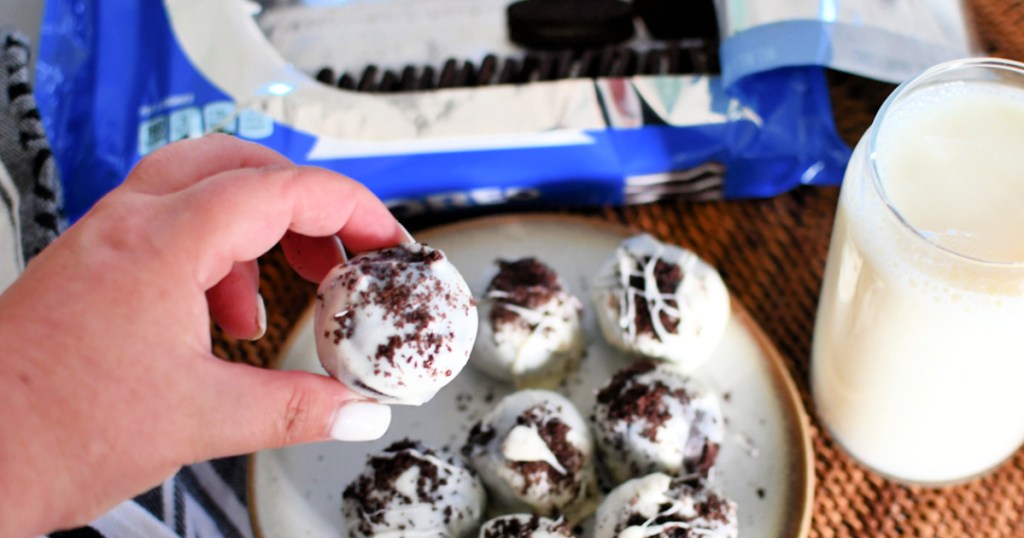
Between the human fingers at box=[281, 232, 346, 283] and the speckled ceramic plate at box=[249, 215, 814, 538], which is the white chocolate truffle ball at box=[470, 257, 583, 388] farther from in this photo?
the human fingers at box=[281, 232, 346, 283]

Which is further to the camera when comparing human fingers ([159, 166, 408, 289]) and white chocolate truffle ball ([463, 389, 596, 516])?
white chocolate truffle ball ([463, 389, 596, 516])

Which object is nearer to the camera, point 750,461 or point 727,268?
point 750,461

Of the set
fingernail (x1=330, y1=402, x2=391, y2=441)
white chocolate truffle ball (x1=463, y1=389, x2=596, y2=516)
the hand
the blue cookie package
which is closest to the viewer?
the hand

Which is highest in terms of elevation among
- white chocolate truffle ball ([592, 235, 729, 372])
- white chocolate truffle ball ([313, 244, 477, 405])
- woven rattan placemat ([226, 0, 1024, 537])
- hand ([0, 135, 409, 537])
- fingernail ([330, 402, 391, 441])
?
hand ([0, 135, 409, 537])

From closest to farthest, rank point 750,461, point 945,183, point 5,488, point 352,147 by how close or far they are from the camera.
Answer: point 5,488
point 945,183
point 750,461
point 352,147

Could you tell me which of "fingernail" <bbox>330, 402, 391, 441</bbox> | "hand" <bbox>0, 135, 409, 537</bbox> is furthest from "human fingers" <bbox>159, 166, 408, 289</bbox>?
"fingernail" <bbox>330, 402, 391, 441</bbox>

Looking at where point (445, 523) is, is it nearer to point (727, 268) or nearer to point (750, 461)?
point (750, 461)

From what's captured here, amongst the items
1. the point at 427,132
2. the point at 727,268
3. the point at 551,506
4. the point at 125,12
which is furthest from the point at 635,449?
the point at 125,12

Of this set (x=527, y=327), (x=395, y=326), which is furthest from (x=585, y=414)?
(x=395, y=326)
